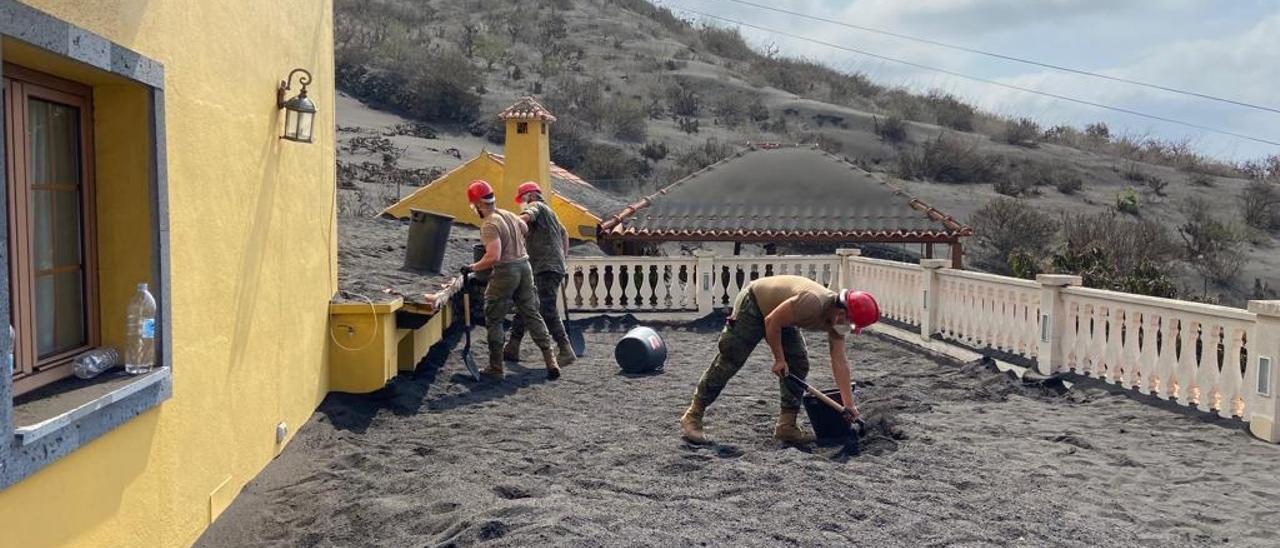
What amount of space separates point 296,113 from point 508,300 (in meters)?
3.46

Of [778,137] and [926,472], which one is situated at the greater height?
[778,137]

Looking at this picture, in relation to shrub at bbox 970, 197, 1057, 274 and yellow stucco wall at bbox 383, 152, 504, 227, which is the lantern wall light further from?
shrub at bbox 970, 197, 1057, 274

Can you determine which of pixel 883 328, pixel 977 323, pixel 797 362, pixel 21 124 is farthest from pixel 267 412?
pixel 883 328

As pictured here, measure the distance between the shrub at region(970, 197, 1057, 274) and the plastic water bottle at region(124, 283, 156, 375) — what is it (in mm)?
26705

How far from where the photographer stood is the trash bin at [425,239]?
35.2 feet

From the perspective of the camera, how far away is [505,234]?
31.6 feet

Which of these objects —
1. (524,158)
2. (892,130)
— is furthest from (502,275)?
(892,130)

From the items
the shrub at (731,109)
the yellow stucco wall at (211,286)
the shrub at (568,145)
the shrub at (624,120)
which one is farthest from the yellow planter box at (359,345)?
the shrub at (731,109)

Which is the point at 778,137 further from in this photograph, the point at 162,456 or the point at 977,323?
the point at 162,456

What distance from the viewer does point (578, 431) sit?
7.68m

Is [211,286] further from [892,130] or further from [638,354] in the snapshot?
[892,130]

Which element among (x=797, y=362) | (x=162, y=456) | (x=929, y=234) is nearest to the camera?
(x=162, y=456)

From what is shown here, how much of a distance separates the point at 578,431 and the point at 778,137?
37.6m

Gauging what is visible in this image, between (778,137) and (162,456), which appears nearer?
(162,456)
